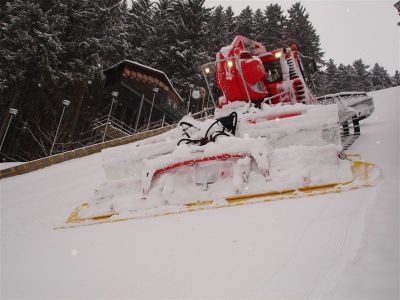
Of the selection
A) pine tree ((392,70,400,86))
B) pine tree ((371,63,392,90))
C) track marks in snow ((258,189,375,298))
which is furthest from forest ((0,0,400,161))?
pine tree ((392,70,400,86))

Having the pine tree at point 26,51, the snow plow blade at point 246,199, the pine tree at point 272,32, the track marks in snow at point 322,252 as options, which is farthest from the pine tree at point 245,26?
the track marks in snow at point 322,252

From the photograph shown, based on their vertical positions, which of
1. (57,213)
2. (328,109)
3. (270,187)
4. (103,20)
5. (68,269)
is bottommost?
(68,269)

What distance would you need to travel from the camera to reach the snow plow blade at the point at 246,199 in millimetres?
3439

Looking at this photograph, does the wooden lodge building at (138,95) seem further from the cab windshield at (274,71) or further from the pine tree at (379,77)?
the pine tree at (379,77)

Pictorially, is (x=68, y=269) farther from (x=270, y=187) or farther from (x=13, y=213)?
(x=13, y=213)

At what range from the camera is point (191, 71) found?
31203 mm

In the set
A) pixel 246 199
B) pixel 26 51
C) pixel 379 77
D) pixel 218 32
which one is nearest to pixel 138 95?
pixel 26 51

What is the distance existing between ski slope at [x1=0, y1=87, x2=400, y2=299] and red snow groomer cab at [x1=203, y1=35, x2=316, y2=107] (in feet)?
13.1

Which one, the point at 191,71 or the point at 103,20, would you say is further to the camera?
the point at 191,71

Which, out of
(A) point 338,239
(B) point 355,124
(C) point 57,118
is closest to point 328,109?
(A) point 338,239

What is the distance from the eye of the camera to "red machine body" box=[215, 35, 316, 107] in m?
7.31

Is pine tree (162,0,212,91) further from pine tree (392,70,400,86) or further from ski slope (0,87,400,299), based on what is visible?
pine tree (392,70,400,86)

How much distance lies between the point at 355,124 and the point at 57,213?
668cm

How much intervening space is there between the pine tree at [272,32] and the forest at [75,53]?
711 mm
